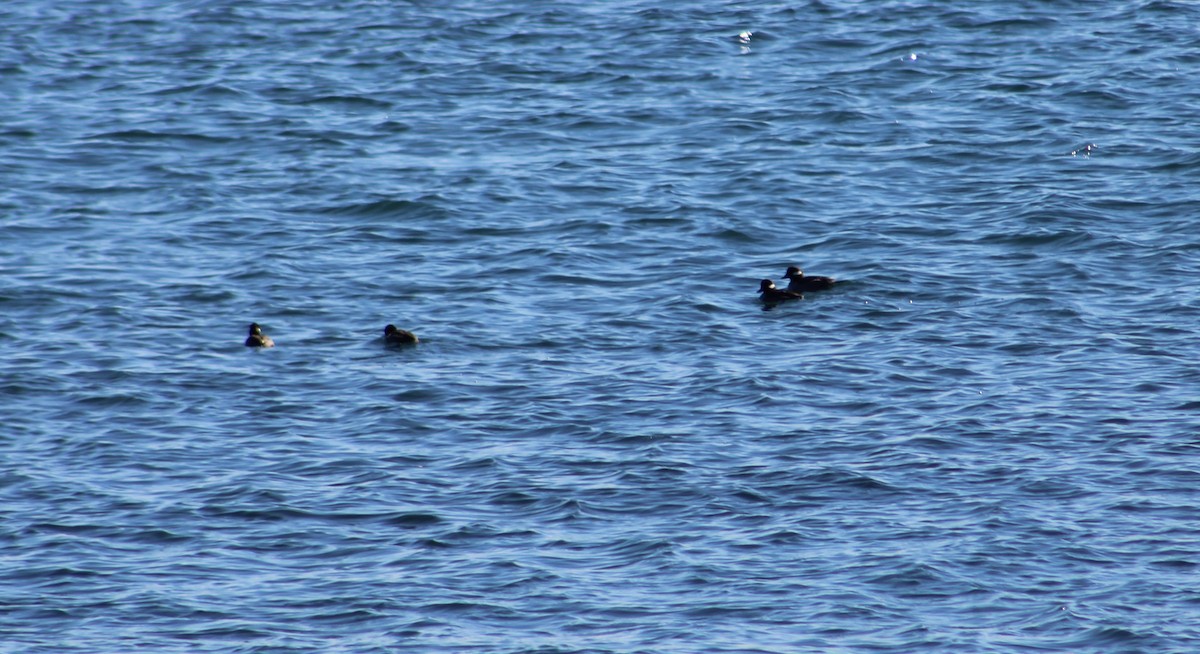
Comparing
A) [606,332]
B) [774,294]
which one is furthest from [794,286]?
[606,332]

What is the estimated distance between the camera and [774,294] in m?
21.5

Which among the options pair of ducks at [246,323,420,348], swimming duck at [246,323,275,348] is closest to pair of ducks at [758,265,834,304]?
pair of ducks at [246,323,420,348]

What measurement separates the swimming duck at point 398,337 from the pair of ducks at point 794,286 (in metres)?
4.21

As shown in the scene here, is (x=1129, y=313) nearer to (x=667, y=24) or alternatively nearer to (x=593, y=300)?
(x=593, y=300)

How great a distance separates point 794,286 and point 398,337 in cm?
479

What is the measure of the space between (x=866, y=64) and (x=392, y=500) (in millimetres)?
18419

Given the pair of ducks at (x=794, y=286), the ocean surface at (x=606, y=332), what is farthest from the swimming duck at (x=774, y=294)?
the ocean surface at (x=606, y=332)

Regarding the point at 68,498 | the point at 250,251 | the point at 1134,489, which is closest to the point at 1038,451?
the point at 1134,489

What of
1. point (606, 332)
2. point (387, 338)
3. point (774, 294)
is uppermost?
point (774, 294)

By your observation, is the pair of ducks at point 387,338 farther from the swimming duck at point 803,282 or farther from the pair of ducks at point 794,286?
the swimming duck at point 803,282

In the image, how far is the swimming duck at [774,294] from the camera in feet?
70.7

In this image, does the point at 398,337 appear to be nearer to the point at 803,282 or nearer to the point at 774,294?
the point at 774,294

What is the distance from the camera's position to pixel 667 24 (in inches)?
1388

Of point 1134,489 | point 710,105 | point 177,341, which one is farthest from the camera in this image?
point 710,105
